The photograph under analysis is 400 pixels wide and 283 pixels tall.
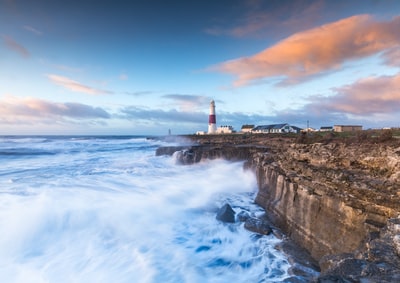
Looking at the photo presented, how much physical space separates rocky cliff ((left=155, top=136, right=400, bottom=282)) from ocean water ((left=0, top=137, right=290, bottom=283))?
1032 millimetres

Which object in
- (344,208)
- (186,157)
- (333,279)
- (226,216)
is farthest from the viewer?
(186,157)

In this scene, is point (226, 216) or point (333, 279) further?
point (226, 216)

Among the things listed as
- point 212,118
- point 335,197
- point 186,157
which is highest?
point 212,118

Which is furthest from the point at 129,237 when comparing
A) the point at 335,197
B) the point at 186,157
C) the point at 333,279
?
the point at 186,157

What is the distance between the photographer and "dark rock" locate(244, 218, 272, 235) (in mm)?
6742

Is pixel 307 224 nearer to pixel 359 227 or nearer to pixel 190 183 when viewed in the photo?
pixel 359 227

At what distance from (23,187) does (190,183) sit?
828 centimetres

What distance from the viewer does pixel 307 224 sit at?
19.2 ft

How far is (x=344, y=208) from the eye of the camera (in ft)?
16.1

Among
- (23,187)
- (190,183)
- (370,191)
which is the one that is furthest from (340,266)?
(23,187)

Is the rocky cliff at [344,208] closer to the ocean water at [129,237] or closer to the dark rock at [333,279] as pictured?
the dark rock at [333,279]

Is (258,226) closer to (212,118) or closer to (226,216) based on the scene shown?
(226,216)

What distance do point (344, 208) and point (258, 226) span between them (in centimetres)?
260

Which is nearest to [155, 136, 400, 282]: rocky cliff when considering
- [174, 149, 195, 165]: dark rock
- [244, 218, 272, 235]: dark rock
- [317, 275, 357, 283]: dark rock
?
[317, 275, 357, 283]: dark rock
